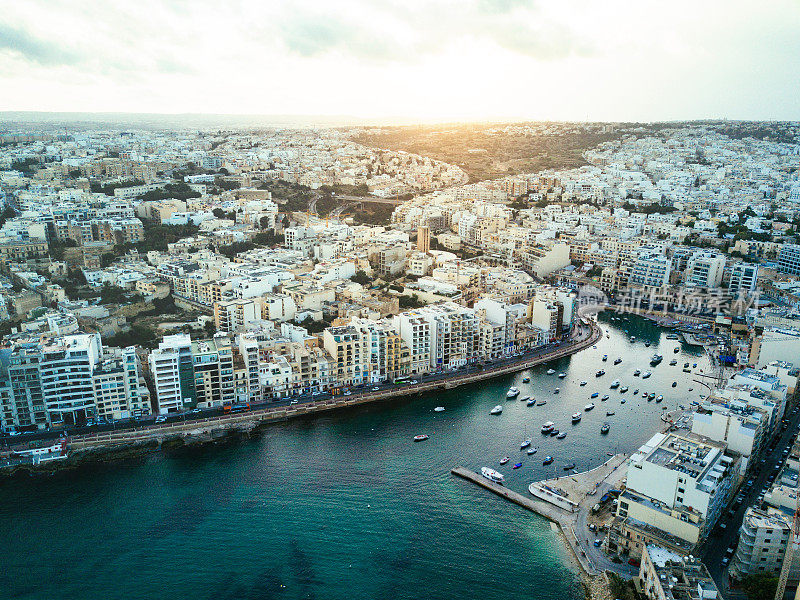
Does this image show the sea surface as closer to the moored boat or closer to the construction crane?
the moored boat

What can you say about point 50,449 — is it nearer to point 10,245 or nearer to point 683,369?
point 10,245

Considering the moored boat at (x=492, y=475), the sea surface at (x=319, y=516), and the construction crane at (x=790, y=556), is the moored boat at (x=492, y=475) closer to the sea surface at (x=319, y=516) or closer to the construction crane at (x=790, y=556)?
the sea surface at (x=319, y=516)

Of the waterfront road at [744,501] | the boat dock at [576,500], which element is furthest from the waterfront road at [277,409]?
the waterfront road at [744,501]

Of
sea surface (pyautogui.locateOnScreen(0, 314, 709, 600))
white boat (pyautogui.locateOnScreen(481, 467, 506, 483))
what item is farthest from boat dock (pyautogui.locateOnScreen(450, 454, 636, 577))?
sea surface (pyautogui.locateOnScreen(0, 314, 709, 600))

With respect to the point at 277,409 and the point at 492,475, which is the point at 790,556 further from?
the point at 277,409

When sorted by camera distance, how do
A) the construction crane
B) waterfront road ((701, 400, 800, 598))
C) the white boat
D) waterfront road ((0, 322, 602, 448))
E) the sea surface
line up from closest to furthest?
the construction crane, waterfront road ((701, 400, 800, 598)), the sea surface, the white boat, waterfront road ((0, 322, 602, 448))

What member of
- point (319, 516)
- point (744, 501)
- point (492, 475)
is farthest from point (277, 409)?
point (744, 501)
